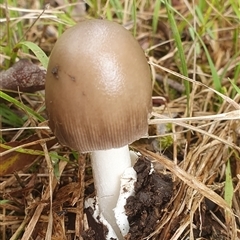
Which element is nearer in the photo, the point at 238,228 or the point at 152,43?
the point at 238,228

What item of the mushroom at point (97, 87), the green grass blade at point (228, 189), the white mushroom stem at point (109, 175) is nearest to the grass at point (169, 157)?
the green grass blade at point (228, 189)

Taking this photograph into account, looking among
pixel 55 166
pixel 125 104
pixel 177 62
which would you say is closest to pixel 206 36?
pixel 177 62

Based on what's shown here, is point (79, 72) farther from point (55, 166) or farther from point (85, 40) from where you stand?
point (55, 166)

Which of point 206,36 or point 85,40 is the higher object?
point 85,40

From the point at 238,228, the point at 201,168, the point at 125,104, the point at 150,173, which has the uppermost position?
the point at 125,104

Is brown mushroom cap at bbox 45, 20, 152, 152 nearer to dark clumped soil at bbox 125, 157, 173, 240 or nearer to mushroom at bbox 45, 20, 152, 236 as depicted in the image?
mushroom at bbox 45, 20, 152, 236

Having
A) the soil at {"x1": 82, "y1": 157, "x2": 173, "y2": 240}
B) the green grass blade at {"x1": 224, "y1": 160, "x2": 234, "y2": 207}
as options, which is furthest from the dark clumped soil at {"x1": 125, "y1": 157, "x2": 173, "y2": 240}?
the green grass blade at {"x1": 224, "y1": 160, "x2": 234, "y2": 207}

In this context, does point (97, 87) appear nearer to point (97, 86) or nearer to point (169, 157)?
point (97, 86)

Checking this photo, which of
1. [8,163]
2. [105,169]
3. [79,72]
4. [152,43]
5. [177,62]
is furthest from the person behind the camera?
[152,43]
